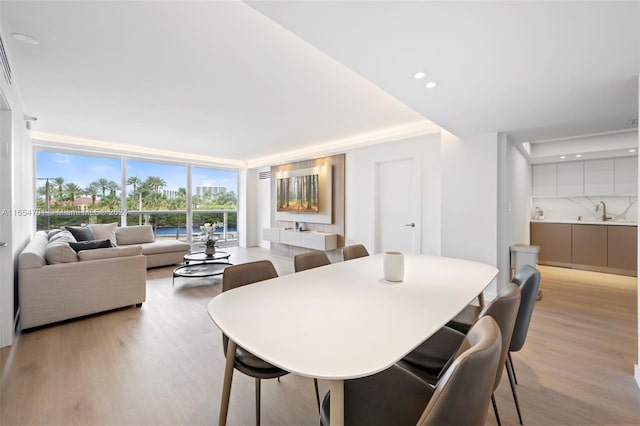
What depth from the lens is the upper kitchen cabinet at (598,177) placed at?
5102 millimetres

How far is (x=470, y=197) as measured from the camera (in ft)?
12.2

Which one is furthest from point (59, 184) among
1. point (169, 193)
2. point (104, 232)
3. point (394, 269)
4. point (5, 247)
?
point (394, 269)

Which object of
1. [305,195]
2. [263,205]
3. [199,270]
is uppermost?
[305,195]

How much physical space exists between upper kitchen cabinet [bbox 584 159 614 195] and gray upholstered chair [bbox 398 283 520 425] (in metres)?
5.68

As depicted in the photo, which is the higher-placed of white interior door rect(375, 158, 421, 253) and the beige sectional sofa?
white interior door rect(375, 158, 421, 253)

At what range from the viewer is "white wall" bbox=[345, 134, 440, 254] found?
14.3 ft

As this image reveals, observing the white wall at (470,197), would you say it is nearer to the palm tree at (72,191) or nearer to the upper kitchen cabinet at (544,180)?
the upper kitchen cabinet at (544,180)

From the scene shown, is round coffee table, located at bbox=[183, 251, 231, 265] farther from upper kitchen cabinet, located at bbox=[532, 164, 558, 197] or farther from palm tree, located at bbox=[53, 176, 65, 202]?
upper kitchen cabinet, located at bbox=[532, 164, 558, 197]

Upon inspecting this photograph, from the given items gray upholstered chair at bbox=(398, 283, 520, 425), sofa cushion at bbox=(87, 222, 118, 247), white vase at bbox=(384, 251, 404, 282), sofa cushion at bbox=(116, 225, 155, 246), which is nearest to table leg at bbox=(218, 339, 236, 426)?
gray upholstered chair at bbox=(398, 283, 520, 425)

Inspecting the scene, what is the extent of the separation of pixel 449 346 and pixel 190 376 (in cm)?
171

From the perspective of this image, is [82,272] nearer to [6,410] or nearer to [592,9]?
[6,410]

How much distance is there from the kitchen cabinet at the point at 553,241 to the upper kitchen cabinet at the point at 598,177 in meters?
0.80

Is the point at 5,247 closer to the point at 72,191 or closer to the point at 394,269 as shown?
the point at 394,269

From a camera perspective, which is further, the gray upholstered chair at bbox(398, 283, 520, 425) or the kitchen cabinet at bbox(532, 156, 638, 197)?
the kitchen cabinet at bbox(532, 156, 638, 197)
